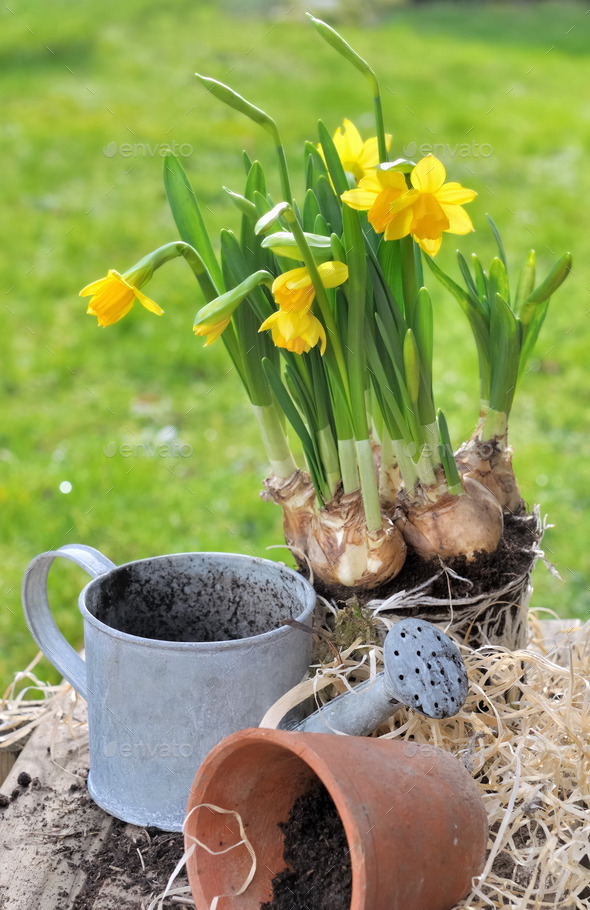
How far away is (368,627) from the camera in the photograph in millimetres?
971

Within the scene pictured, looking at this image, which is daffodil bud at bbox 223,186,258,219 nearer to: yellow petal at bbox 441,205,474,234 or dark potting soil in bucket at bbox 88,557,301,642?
yellow petal at bbox 441,205,474,234

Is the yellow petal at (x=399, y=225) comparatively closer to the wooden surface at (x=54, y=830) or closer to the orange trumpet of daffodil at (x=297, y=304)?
the orange trumpet of daffodil at (x=297, y=304)

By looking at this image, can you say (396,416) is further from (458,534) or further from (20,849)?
(20,849)

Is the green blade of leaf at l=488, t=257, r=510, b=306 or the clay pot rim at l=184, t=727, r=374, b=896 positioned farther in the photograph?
the green blade of leaf at l=488, t=257, r=510, b=306

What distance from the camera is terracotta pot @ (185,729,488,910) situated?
66cm

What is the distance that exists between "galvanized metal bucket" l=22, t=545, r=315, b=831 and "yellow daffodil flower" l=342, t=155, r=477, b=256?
37 cm

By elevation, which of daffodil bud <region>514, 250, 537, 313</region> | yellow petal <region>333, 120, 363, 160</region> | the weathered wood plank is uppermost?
yellow petal <region>333, 120, 363, 160</region>

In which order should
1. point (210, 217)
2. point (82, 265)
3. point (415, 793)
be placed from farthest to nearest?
1. point (210, 217)
2. point (82, 265)
3. point (415, 793)

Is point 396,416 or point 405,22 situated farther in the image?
point 405,22

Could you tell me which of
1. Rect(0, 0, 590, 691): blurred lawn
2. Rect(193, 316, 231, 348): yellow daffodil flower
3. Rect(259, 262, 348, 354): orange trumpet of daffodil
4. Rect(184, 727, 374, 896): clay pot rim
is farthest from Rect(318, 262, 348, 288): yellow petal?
Rect(0, 0, 590, 691): blurred lawn

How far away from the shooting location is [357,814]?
0.66 meters

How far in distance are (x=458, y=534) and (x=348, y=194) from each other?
0.39 m

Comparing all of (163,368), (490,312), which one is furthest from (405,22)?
(490,312)

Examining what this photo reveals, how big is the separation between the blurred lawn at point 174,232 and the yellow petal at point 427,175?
51cm
